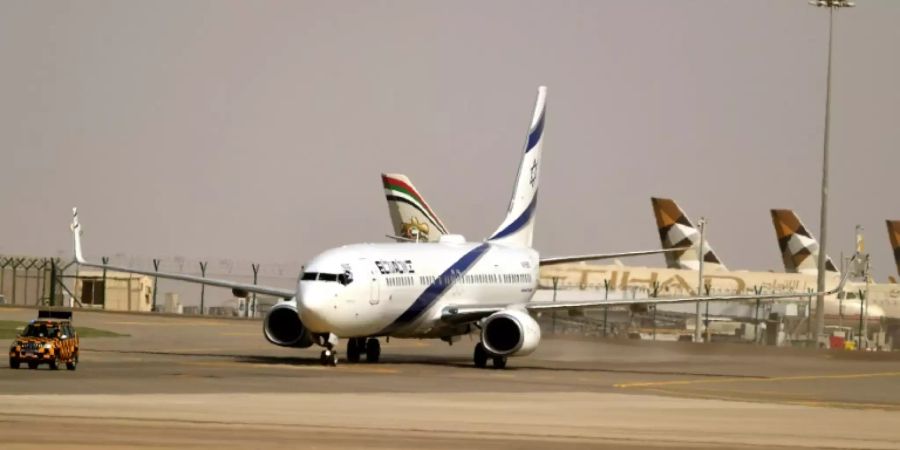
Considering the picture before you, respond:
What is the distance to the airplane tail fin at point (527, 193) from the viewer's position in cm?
6488

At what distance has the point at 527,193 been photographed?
216ft

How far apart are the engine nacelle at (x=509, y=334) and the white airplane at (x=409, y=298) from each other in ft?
0.10

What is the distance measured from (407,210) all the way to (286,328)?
31.1 meters

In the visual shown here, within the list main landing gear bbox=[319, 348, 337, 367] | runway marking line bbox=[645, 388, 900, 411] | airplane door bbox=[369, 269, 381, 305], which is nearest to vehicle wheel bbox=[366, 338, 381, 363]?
airplane door bbox=[369, 269, 381, 305]

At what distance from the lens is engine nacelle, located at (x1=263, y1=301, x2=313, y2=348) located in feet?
174

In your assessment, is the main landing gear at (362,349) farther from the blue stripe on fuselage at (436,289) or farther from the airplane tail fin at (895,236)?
the airplane tail fin at (895,236)

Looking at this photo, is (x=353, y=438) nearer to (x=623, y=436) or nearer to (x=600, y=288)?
(x=623, y=436)

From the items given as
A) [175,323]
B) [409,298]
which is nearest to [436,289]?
[409,298]

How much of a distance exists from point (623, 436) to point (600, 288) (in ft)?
309

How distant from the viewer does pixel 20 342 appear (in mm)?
43469

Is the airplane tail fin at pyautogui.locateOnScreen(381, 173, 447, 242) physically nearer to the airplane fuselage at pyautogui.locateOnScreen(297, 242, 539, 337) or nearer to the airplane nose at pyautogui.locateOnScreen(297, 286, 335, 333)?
the airplane fuselage at pyautogui.locateOnScreen(297, 242, 539, 337)

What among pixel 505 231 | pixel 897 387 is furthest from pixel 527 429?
pixel 505 231

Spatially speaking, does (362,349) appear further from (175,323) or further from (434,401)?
(175,323)

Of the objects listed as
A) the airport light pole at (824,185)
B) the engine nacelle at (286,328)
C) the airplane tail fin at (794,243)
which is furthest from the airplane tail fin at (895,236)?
the engine nacelle at (286,328)
